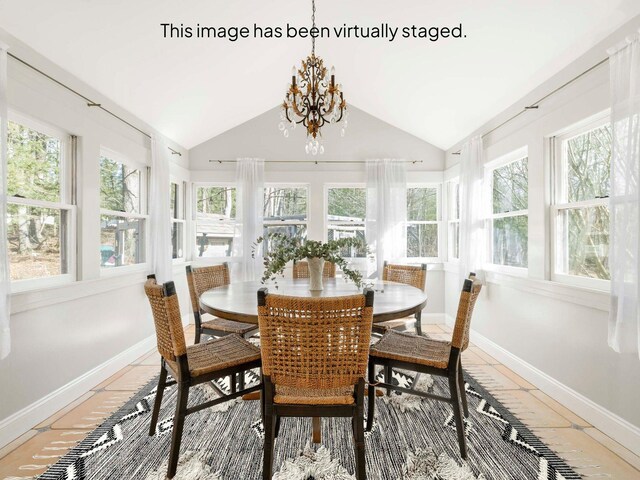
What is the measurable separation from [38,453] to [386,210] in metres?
3.81

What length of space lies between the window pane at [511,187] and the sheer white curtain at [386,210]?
46.3 inches

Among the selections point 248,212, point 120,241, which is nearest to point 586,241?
point 248,212

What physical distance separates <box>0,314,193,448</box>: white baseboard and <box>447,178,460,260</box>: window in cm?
380

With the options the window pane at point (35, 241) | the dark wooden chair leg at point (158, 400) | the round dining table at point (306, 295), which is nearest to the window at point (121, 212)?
the window pane at point (35, 241)

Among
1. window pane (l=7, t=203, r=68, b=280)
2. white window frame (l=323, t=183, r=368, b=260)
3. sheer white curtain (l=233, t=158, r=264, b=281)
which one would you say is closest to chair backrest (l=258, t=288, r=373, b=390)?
window pane (l=7, t=203, r=68, b=280)

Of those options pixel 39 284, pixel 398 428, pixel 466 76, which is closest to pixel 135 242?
pixel 39 284

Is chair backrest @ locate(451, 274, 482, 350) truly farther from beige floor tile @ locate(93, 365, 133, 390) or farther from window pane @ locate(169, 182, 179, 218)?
window pane @ locate(169, 182, 179, 218)

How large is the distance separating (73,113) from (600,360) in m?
3.88

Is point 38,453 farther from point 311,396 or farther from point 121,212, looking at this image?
point 121,212

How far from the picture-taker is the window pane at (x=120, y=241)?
118 inches

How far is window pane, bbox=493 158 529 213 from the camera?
10.0 ft

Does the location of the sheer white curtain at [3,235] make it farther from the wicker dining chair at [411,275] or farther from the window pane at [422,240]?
the window pane at [422,240]

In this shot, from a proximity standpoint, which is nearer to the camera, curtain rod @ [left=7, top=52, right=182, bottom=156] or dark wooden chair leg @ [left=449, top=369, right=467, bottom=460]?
dark wooden chair leg @ [left=449, top=369, right=467, bottom=460]

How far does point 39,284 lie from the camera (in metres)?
2.27
